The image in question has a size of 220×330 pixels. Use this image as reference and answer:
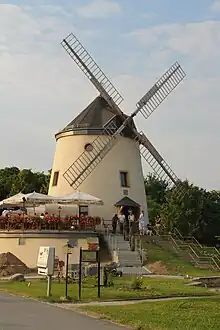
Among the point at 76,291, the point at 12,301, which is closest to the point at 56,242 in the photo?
the point at 76,291

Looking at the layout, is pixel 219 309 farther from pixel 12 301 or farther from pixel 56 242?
pixel 56 242

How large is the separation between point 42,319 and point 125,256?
21977 millimetres

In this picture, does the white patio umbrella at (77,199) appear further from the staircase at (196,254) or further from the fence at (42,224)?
the staircase at (196,254)

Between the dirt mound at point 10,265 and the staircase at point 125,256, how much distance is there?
4940mm

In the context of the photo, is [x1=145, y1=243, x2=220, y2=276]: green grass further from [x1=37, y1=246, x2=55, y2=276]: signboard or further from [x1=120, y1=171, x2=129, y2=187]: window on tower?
[x1=37, y1=246, x2=55, y2=276]: signboard

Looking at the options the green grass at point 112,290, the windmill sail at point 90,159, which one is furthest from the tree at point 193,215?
the green grass at point 112,290

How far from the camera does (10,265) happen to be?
35500 mm

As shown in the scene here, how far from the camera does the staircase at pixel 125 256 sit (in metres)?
33.8

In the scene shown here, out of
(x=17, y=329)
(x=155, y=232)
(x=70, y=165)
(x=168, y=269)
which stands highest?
(x=70, y=165)

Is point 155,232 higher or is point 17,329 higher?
point 155,232

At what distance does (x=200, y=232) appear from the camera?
5894 centimetres

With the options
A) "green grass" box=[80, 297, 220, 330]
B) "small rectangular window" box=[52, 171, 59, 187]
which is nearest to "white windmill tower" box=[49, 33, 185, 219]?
"small rectangular window" box=[52, 171, 59, 187]

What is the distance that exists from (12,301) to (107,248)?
63.9 ft

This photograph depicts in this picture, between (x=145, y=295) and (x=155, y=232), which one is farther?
(x=155, y=232)
